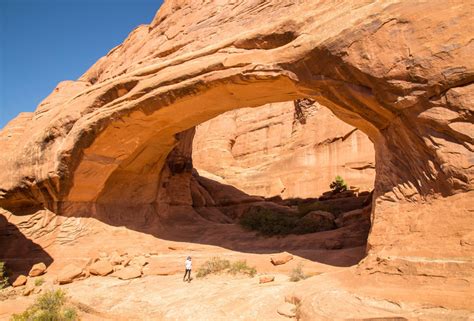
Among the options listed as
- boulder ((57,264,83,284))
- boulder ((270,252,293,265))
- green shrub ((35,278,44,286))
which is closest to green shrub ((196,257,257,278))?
boulder ((270,252,293,265))

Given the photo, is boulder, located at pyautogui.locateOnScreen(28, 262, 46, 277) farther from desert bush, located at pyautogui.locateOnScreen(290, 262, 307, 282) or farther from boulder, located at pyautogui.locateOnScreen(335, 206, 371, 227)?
boulder, located at pyautogui.locateOnScreen(335, 206, 371, 227)

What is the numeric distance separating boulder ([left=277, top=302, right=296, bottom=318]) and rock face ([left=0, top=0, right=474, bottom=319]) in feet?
1.46

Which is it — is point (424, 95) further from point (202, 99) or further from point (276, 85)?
point (202, 99)

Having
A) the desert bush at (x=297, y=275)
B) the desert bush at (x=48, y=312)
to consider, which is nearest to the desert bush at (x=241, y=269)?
the desert bush at (x=297, y=275)

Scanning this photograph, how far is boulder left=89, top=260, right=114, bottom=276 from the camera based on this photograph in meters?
9.88

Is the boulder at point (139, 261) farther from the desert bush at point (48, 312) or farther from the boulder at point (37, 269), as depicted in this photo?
the desert bush at point (48, 312)

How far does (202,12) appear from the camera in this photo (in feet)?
35.3

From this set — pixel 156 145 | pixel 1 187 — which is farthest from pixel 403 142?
pixel 1 187

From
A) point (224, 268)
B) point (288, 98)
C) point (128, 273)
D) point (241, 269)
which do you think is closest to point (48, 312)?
point (128, 273)

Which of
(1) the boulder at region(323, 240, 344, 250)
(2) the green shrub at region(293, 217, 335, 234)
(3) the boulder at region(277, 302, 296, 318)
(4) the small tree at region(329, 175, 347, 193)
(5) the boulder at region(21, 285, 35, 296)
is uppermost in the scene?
(4) the small tree at region(329, 175, 347, 193)

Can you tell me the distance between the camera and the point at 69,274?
9539mm

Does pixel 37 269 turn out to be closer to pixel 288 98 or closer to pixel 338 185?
pixel 288 98

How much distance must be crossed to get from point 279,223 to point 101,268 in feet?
20.1

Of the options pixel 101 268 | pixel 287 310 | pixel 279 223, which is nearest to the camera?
pixel 287 310
